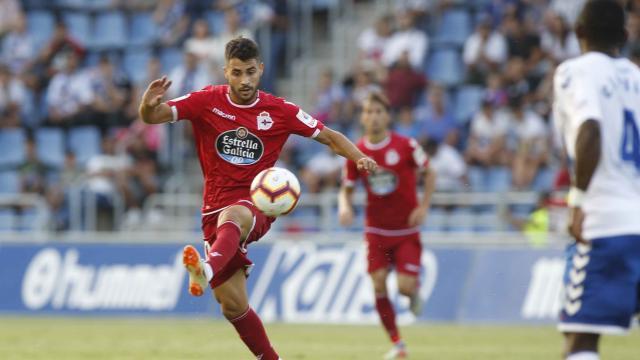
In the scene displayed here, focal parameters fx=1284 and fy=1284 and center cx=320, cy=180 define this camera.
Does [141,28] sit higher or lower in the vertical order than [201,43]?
higher

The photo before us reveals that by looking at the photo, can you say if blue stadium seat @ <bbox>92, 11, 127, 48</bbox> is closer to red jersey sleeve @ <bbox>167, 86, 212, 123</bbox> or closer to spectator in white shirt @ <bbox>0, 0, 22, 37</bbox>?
spectator in white shirt @ <bbox>0, 0, 22, 37</bbox>

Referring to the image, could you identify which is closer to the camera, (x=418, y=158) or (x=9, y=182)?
(x=418, y=158)

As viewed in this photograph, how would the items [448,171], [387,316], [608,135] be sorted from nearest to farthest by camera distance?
[608,135]
[387,316]
[448,171]

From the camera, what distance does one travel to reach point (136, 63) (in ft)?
84.1

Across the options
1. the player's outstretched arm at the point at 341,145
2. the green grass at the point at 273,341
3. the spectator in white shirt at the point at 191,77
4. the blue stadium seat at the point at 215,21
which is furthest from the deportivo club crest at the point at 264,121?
the blue stadium seat at the point at 215,21

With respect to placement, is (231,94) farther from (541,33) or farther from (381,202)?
(541,33)

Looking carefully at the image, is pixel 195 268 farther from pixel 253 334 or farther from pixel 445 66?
pixel 445 66

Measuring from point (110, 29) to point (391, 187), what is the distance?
45.8 ft

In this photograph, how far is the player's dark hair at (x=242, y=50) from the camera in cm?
976

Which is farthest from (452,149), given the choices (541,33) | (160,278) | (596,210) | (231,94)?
(596,210)

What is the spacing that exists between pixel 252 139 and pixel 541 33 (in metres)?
12.7

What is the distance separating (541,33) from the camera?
71.4 ft

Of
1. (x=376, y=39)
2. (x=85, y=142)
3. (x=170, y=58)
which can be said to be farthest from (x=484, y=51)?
(x=85, y=142)

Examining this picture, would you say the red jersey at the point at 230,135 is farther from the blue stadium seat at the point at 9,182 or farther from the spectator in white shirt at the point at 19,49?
the spectator in white shirt at the point at 19,49
